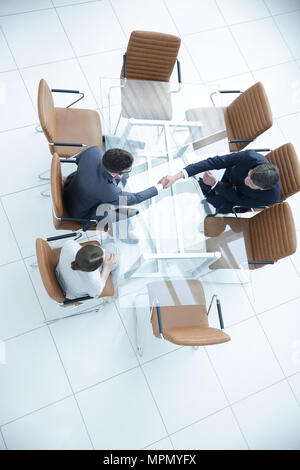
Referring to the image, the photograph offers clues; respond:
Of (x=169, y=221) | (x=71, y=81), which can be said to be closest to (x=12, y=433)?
(x=169, y=221)

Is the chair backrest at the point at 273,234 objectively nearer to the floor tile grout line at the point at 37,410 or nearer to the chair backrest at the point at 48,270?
the chair backrest at the point at 48,270

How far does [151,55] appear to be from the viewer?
2.80 meters

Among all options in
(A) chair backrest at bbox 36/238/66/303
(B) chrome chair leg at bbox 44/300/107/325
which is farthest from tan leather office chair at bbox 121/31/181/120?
(B) chrome chair leg at bbox 44/300/107/325

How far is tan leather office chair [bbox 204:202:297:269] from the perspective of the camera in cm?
243

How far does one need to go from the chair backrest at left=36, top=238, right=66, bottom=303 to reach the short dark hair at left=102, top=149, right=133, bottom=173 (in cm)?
60

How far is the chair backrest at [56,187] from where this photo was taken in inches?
86.7

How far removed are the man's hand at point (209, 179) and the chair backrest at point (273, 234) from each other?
0.42 meters

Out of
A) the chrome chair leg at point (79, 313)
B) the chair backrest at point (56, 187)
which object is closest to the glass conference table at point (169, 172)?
the chair backrest at point (56, 187)

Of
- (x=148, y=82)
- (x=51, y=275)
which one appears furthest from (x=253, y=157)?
(x=51, y=275)

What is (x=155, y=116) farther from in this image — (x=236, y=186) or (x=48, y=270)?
(x=48, y=270)

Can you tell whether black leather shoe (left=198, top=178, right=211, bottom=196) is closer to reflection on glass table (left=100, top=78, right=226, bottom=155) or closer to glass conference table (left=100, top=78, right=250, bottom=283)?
glass conference table (left=100, top=78, right=250, bottom=283)

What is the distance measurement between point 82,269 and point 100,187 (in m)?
0.55
